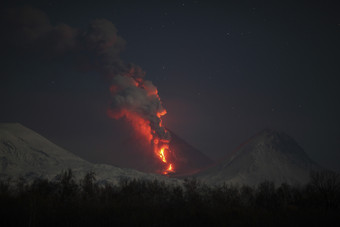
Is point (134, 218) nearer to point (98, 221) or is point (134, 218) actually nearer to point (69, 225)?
point (98, 221)

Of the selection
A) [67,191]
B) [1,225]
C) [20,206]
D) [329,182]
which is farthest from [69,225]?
[329,182]

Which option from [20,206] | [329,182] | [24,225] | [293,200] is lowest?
[24,225]

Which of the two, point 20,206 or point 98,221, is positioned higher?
point 20,206

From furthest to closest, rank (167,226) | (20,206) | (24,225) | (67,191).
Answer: (67,191) < (20,206) < (167,226) < (24,225)

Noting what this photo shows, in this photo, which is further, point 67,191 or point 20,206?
point 67,191

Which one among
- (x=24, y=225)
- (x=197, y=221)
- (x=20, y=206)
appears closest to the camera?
(x=24, y=225)

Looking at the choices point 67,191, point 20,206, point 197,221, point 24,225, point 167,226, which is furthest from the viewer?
point 67,191

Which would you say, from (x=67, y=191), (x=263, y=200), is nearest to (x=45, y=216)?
(x=67, y=191)

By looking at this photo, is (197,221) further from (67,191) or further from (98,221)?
(67,191)

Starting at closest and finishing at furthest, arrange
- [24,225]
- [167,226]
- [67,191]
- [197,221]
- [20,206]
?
[24,225] → [167,226] → [197,221] → [20,206] → [67,191]
